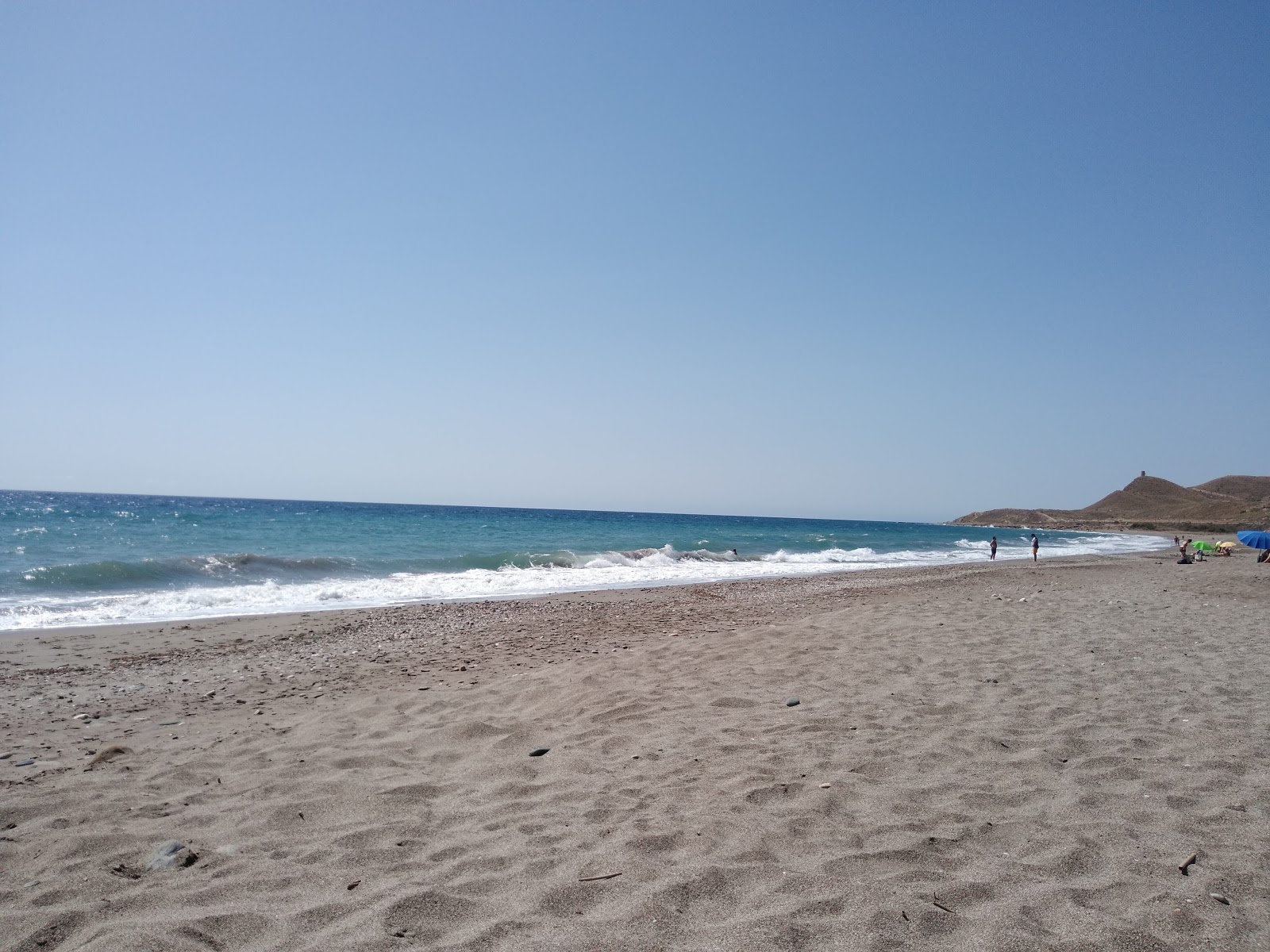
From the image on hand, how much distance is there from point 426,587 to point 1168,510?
88.5 m

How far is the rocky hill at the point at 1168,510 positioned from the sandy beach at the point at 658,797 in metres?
70.9

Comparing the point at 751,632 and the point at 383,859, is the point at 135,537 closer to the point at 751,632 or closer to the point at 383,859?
the point at 751,632

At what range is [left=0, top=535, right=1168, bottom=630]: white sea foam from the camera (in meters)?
13.1

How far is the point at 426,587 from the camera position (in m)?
19.0

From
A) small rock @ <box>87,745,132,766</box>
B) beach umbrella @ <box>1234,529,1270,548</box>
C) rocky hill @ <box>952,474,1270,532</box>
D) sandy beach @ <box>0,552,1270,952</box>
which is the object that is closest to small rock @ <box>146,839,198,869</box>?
sandy beach @ <box>0,552,1270,952</box>

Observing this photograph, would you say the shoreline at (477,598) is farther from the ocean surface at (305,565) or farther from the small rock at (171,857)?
the small rock at (171,857)

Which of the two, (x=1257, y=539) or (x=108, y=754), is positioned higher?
(x=1257, y=539)

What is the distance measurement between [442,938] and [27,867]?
2.41 meters

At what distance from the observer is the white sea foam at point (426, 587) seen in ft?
43.0

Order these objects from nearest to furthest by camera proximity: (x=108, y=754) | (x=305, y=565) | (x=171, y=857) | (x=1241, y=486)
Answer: (x=171, y=857) < (x=108, y=754) < (x=305, y=565) < (x=1241, y=486)

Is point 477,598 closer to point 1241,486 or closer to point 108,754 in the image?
point 108,754

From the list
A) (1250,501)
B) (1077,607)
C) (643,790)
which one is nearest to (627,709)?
(643,790)

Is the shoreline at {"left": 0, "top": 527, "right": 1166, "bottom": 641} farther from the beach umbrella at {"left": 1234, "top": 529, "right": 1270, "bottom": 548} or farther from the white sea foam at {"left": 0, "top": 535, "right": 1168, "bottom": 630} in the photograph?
the beach umbrella at {"left": 1234, "top": 529, "right": 1270, "bottom": 548}

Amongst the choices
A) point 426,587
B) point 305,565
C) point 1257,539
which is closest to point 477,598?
point 426,587
